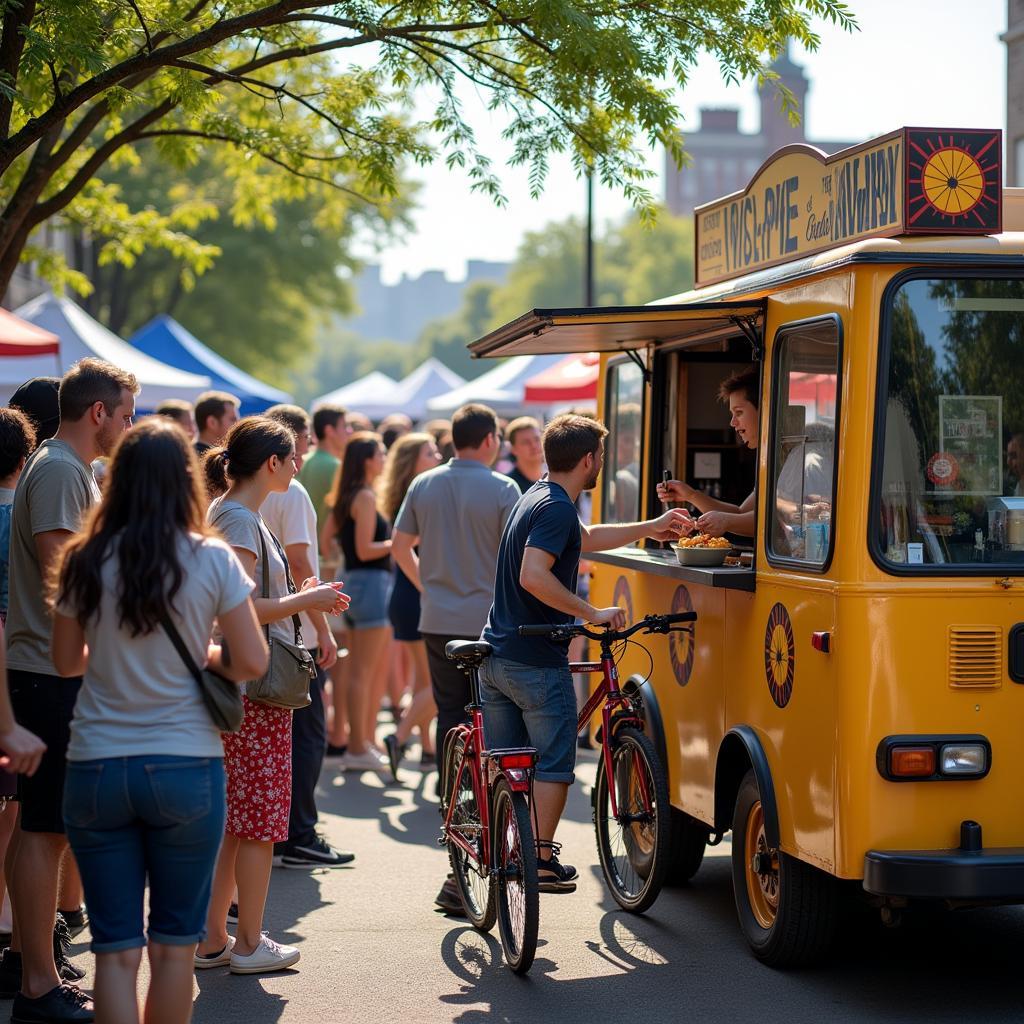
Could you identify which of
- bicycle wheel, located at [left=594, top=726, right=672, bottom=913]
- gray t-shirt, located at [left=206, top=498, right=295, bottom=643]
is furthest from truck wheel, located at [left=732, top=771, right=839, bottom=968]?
gray t-shirt, located at [left=206, top=498, right=295, bottom=643]

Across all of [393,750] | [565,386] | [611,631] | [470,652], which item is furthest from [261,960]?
[565,386]

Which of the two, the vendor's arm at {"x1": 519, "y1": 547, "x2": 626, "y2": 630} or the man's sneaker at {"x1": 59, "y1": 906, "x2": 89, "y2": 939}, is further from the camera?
the man's sneaker at {"x1": 59, "y1": 906, "x2": 89, "y2": 939}

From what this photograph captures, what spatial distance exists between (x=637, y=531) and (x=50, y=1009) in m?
3.09

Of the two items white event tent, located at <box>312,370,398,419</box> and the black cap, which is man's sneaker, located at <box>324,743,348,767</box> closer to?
the black cap

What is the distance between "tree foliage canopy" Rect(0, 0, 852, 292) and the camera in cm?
725

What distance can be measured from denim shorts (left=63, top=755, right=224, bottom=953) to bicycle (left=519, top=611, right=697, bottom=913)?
7.49 ft

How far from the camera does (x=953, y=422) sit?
5.36 metres

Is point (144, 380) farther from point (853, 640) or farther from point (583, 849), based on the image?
point (853, 640)

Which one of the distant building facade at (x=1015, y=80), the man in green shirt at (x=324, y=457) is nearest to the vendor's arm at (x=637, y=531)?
the man in green shirt at (x=324, y=457)

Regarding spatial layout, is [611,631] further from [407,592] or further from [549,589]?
[407,592]

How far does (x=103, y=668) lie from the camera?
13.5 ft

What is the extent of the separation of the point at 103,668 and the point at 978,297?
124 inches

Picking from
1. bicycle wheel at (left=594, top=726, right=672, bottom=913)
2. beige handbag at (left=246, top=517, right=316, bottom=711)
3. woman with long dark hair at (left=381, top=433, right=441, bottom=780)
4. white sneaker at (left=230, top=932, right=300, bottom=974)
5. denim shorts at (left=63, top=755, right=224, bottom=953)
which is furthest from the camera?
woman with long dark hair at (left=381, top=433, right=441, bottom=780)

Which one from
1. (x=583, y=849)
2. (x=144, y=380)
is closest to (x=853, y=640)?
(x=583, y=849)
